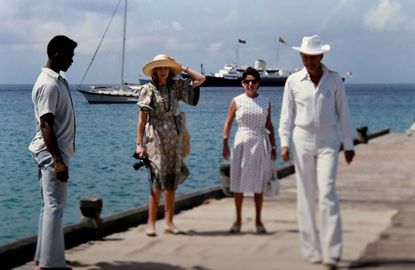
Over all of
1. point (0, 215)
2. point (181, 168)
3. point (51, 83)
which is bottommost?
point (0, 215)

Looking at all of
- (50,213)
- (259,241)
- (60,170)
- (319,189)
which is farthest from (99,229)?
(319,189)

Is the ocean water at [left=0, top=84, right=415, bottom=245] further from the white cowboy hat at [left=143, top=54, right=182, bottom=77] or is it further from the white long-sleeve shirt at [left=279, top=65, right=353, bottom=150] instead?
the white long-sleeve shirt at [left=279, top=65, right=353, bottom=150]

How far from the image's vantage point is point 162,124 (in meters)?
8.98

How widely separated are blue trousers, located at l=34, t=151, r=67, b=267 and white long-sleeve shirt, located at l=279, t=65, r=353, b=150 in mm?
2009

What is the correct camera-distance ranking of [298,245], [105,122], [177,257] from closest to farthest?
[177,257], [298,245], [105,122]

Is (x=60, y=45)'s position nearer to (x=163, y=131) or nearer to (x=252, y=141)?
A: (x=163, y=131)

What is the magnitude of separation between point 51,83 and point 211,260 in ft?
7.24

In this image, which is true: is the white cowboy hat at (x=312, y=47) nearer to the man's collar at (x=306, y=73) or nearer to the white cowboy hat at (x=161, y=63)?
the man's collar at (x=306, y=73)

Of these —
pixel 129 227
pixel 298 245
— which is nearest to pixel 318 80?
pixel 298 245

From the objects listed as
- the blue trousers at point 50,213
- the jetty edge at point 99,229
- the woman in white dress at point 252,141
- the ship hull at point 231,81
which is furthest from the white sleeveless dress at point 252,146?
the ship hull at point 231,81

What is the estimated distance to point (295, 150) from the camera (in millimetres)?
7395

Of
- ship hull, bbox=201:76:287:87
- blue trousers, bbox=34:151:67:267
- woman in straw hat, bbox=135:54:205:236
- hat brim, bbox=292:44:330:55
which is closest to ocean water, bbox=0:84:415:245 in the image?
woman in straw hat, bbox=135:54:205:236

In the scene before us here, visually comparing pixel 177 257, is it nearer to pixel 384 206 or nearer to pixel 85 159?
pixel 384 206

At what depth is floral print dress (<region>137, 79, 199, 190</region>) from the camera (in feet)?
29.3
